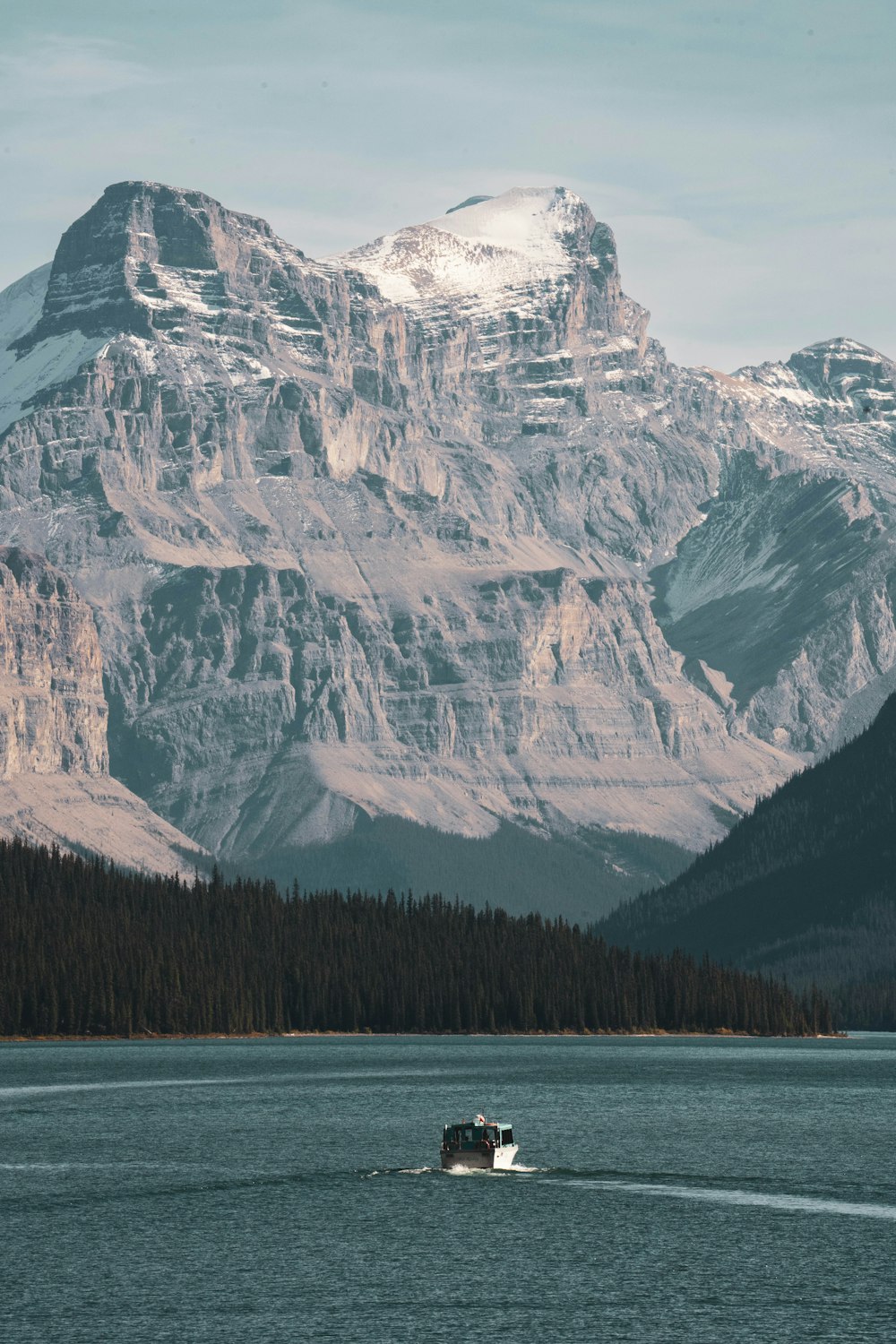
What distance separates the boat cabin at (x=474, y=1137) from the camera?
196 metres

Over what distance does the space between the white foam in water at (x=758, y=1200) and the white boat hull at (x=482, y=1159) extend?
738 centimetres

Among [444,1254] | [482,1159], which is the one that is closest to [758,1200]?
[482,1159]

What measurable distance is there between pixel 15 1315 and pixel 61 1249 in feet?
69.5

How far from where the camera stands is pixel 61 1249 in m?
158

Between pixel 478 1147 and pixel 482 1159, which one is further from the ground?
pixel 478 1147

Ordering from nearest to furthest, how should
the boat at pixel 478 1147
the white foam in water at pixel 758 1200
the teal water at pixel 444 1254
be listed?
the teal water at pixel 444 1254 < the white foam in water at pixel 758 1200 < the boat at pixel 478 1147

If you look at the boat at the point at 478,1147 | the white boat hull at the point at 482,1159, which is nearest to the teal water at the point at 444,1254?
the white boat hull at the point at 482,1159

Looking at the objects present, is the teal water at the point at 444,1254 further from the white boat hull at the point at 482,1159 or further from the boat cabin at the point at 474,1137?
Result: the boat cabin at the point at 474,1137

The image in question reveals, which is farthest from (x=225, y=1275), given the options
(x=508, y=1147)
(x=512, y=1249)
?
(x=508, y=1147)

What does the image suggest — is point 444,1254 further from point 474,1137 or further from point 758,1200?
point 474,1137

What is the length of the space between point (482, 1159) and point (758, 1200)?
2553 cm

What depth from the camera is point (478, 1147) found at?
19638cm

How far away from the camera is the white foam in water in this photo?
17500 centimetres

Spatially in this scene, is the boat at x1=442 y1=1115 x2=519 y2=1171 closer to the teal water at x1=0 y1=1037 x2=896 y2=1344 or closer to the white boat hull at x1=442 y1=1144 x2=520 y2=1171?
the white boat hull at x1=442 y1=1144 x2=520 y2=1171
